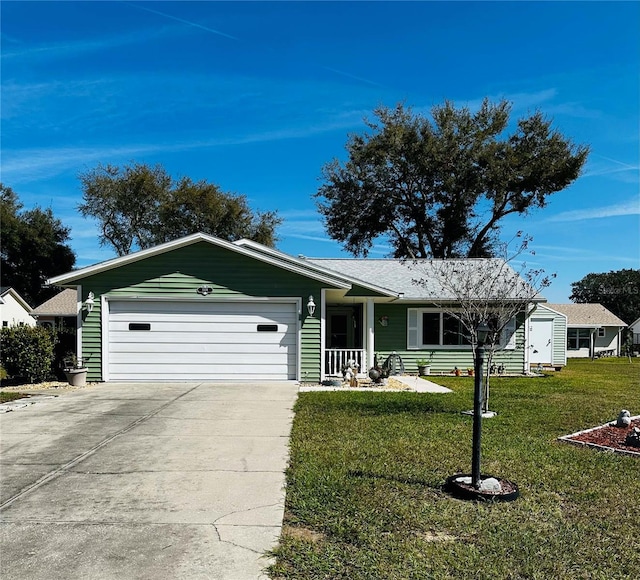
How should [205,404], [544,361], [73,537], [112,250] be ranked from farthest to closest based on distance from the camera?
[112,250]
[544,361]
[205,404]
[73,537]

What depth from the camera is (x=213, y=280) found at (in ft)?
42.2

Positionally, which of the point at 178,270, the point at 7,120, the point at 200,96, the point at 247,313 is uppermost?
the point at 200,96

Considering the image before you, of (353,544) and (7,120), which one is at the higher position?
(7,120)

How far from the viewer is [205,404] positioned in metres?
9.56

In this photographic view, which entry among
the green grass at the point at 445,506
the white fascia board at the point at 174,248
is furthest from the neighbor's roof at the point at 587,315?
the green grass at the point at 445,506

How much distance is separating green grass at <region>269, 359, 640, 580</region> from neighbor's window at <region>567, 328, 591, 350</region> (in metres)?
28.1

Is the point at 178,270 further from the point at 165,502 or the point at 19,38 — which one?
the point at 165,502

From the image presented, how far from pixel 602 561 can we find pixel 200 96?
641 inches

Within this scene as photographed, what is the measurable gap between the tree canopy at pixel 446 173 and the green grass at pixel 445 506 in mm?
24175

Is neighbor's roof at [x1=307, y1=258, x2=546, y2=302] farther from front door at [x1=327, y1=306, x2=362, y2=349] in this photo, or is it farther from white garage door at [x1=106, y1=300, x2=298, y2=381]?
white garage door at [x1=106, y1=300, x2=298, y2=381]

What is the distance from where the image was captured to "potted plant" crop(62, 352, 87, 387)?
39.7ft

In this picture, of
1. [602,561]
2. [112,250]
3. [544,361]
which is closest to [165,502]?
[602,561]

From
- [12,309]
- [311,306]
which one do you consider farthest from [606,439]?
[12,309]

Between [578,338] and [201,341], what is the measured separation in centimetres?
2886
